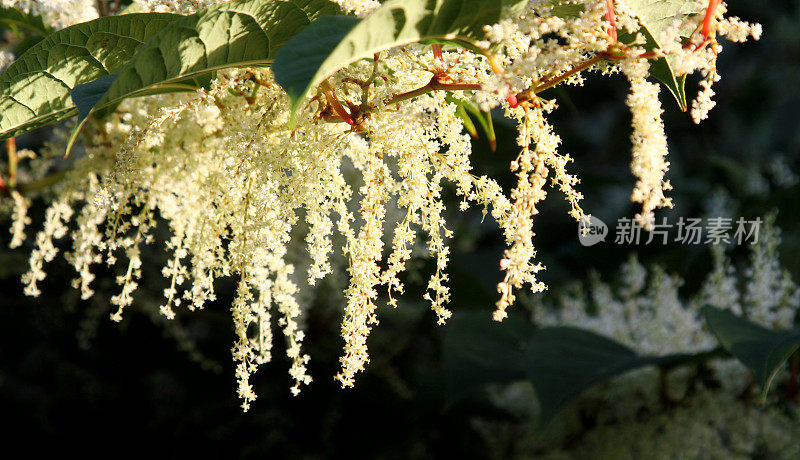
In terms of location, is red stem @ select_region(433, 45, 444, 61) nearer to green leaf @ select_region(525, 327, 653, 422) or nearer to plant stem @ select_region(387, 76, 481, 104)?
plant stem @ select_region(387, 76, 481, 104)

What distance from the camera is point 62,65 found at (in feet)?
1.31

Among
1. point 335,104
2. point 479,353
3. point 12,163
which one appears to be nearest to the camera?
point 335,104

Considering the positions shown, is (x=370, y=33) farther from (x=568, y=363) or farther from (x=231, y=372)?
(x=231, y=372)

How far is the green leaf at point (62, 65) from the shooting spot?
39 cm

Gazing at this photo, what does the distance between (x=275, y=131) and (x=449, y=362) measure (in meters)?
0.45

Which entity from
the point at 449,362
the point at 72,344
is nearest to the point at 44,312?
the point at 72,344

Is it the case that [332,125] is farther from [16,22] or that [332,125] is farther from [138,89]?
[16,22]

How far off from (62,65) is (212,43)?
12 centimetres

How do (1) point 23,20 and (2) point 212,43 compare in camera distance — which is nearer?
(2) point 212,43

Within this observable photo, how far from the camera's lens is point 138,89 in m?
0.34

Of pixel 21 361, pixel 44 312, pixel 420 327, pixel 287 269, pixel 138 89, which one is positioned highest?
pixel 138 89

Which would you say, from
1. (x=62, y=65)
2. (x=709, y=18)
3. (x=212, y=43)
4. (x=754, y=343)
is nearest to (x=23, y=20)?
(x=62, y=65)

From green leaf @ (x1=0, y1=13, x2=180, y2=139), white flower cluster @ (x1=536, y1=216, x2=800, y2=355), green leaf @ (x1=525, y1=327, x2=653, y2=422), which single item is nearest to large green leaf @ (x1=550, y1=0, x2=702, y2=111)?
green leaf @ (x1=0, y1=13, x2=180, y2=139)

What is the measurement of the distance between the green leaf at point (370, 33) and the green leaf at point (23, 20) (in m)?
0.38
